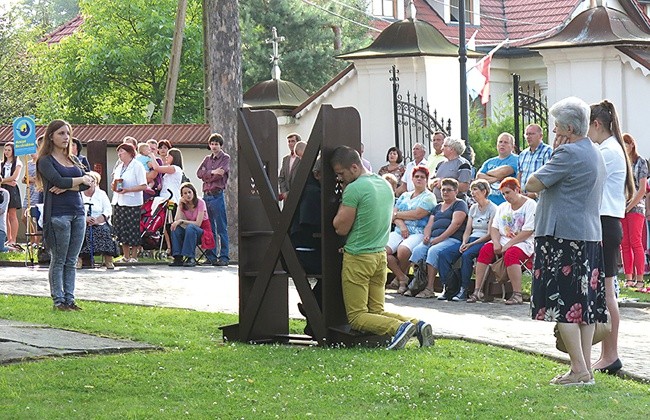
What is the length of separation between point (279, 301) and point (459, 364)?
246cm

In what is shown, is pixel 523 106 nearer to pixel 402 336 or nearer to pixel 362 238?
pixel 362 238

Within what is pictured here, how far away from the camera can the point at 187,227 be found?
68.3ft

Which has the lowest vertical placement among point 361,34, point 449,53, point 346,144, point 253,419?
point 253,419

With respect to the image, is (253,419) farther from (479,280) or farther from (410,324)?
(479,280)

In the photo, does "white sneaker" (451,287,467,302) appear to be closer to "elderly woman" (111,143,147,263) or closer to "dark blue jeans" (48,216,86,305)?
"dark blue jeans" (48,216,86,305)

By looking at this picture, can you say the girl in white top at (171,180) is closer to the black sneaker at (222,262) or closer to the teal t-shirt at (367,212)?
the black sneaker at (222,262)

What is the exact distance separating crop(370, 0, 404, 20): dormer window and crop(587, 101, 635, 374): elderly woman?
3728 centimetres

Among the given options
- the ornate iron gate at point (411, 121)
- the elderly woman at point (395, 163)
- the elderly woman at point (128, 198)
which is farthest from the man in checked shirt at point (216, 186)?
the ornate iron gate at point (411, 121)

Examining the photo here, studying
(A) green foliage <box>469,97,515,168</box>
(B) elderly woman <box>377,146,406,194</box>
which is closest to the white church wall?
(B) elderly woman <box>377,146,406,194</box>

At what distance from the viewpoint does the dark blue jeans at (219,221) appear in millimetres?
21672

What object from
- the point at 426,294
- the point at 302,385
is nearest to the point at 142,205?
the point at 426,294

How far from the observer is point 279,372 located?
10438mm

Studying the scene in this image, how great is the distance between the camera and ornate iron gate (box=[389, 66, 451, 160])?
23391 millimetres

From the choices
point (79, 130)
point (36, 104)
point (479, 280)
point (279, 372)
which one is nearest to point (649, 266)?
point (479, 280)
